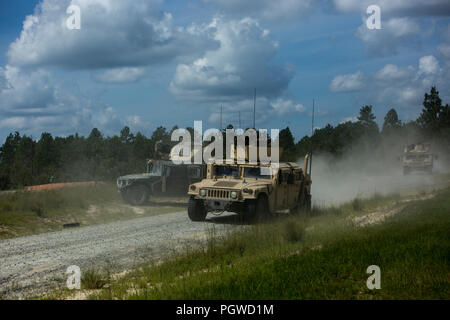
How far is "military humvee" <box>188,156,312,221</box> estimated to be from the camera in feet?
45.2

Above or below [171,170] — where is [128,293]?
below

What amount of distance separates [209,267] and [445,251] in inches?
149

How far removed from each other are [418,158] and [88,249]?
3204 centimetres

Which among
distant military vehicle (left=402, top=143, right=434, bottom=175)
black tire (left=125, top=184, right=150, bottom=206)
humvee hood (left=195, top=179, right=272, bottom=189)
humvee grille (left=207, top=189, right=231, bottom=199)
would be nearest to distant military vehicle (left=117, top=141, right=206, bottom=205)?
black tire (left=125, top=184, right=150, bottom=206)

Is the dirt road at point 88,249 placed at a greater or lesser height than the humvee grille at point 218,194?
lesser

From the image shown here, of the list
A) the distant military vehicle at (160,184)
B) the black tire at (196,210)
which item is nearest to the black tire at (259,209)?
the black tire at (196,210)

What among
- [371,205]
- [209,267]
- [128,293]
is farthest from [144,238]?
[371,205]

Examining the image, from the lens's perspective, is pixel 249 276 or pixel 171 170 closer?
pixel 249 276

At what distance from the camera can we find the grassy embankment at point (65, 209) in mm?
16766

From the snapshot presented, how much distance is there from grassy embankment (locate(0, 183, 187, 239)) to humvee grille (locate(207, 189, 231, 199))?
241 inches

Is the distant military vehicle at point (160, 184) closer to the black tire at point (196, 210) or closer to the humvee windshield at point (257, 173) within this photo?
the black tire at point (196, 210)
